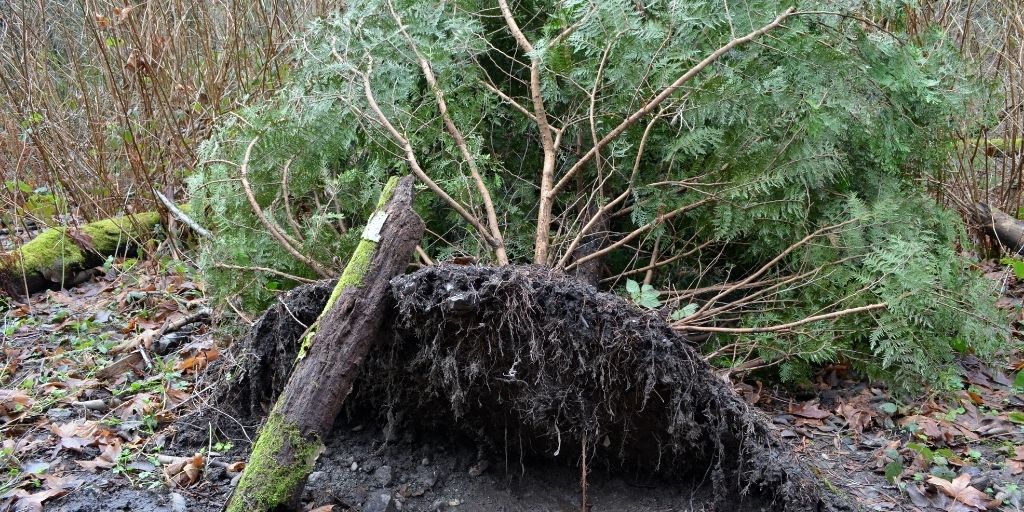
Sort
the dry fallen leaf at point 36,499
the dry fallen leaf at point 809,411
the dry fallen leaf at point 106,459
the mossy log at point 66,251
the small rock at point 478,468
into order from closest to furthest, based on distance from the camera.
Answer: the dry fallen leaf at point 36,499
the dry fallen leaf at point 106,459
the small rock at point 478,468
the dry fallen leaf at point 809,411
the mossy log at point 66,251

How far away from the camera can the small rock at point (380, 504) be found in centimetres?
265

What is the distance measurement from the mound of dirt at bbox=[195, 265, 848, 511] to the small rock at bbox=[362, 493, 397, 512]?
20 centimetres

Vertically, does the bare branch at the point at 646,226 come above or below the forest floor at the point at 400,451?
above

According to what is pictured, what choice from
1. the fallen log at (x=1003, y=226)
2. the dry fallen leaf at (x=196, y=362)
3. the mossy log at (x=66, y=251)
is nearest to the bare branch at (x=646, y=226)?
the dry fallen leaf at (x=196, y=362)

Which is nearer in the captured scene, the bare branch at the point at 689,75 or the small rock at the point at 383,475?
the small rock at the point at 383,475

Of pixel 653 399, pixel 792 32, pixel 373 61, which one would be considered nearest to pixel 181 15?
pixel 373 61

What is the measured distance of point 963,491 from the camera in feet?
9.35

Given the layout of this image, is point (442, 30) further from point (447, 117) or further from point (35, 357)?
point (35, 357)

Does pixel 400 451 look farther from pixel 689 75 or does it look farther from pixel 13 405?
pixel 689 75

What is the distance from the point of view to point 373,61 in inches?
151

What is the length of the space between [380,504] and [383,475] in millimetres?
173

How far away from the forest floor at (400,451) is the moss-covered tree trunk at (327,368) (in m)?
0.27

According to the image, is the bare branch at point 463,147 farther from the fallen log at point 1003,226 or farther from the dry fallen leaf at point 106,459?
the fallen log at point 1003,226

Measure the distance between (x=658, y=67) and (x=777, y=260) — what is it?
1.13 m
